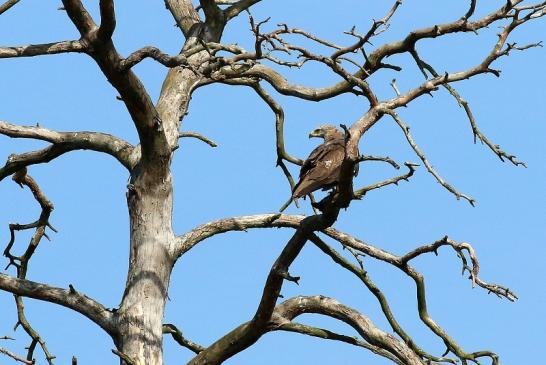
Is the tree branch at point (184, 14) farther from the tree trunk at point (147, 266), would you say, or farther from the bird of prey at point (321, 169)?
the bird of prey at point (321, 169)

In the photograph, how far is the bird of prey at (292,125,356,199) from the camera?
30.6ft

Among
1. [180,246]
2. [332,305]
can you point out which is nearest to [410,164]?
[332,305]

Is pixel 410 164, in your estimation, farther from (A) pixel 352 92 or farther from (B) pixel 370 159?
(A) pixel 352 92

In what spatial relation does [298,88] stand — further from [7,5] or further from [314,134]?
[7,5]

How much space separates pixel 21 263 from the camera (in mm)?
11945

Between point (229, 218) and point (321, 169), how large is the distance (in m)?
1.51

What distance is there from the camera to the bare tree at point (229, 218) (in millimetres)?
8828

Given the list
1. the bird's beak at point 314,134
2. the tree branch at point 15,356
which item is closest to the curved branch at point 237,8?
the bird's beak at point 314,134

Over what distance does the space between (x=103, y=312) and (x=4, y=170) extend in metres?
2.24

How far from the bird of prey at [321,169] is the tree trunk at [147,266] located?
4.99 ft

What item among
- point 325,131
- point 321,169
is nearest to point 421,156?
point 321,169

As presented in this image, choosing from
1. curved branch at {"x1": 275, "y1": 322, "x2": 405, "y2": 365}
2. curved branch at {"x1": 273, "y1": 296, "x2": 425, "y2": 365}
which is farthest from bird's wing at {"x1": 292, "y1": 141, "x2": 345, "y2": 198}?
curved branch at {"x1": 275, "y1": 322, "x2": 405, "y2": 365}

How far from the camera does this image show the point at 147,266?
1015 cm

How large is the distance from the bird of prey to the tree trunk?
152 cm
